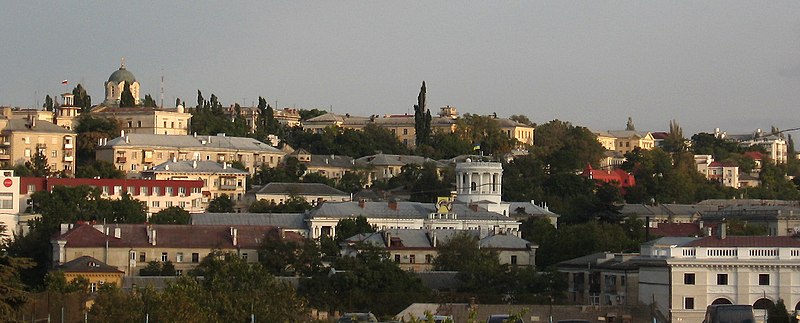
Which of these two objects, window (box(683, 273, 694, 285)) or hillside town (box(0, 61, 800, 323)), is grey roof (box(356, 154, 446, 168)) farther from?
window (box(683, 273, 694, 285))

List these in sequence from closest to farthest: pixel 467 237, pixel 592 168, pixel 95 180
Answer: pixel 467 237, pixel 95 180, pixel 592 168

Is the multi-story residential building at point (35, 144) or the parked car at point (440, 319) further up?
the multi-story residential building at point (35, 144)

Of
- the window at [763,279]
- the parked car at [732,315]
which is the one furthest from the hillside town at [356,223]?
the parked car at [732,315]

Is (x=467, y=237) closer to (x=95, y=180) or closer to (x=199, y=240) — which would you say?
(x=199, y=240)

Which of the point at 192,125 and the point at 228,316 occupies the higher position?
the point at 192,125

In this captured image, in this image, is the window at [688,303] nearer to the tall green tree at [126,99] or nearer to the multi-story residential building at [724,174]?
the tall green tree at [126,99]

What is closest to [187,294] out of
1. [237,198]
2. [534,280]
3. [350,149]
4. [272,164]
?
[534,280]
